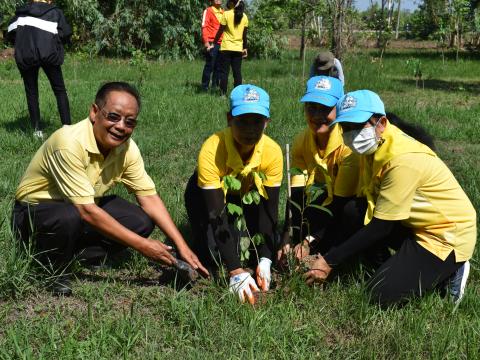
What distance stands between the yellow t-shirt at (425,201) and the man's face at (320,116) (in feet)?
1.34

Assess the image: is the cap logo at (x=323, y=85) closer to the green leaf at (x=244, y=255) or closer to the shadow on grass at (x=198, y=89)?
the green leaf at (x=244, y=255)

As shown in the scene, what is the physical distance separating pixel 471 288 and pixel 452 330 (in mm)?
461

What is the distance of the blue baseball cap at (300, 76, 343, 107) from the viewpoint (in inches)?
112

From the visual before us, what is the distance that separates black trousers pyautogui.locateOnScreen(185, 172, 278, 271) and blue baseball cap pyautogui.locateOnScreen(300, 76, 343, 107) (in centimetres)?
64

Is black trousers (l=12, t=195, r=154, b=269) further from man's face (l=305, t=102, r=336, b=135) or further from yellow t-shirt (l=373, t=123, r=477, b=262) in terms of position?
yellow t-shirt (l=373, t=123, r=477, b=262)

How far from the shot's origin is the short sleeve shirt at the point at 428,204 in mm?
2469

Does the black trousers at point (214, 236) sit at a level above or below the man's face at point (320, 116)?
below

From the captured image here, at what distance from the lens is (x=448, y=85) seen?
10984mm

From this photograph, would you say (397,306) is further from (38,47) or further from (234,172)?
(38,47)

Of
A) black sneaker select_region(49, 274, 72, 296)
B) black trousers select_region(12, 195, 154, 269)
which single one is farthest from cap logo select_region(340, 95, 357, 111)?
black sneaker select_region(49, 274, 72, 296)

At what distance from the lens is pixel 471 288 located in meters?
2.63

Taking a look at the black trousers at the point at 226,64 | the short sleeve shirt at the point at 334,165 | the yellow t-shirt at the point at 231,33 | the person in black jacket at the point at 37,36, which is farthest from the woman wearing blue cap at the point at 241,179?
the yellow t-shirt at the point at 231,33

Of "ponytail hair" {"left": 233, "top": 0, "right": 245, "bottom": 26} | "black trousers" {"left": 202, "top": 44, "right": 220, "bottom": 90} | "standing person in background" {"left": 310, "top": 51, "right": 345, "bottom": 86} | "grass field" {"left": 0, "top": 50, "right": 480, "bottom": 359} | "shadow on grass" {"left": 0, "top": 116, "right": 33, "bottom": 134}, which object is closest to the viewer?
"grass field" {"left": 0, "top": 50, "right": 480, "bottom": 359}

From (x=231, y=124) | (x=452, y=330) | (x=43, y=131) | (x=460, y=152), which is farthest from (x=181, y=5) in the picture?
(x=452, y=330)
